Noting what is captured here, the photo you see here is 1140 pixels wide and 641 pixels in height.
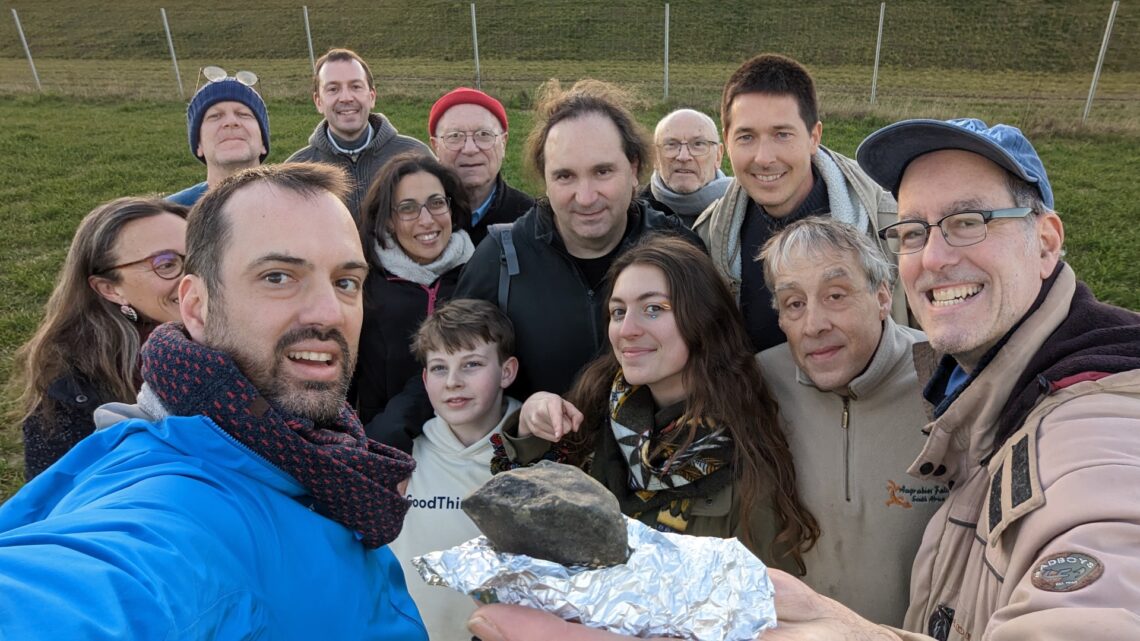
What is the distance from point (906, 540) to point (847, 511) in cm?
20

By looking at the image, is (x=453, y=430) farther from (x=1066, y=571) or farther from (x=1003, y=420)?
(x=1066, y=571)

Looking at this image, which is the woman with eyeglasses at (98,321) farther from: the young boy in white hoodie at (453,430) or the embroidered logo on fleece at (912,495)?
the embroidered logo on fleece at (912,495)

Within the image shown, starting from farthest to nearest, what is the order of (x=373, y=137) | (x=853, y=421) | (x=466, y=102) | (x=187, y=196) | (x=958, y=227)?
(x=373, y=137) < (x=466, y=102) < (x=187, y=196) < (x=853, y=421) < (x=958, y=227)

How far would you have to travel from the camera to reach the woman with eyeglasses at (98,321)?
8.42ft

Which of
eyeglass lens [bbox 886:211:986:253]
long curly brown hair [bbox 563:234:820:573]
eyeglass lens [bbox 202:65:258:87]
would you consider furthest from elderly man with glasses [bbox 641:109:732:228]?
eyeglass lens [bbox 202:65:258:87]

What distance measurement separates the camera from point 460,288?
344 cm

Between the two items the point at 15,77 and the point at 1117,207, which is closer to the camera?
the point at 1117,207

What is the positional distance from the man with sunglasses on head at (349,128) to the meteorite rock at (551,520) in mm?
4254

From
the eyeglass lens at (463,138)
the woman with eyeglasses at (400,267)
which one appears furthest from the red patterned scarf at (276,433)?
the eyeglass lens at (463,138)

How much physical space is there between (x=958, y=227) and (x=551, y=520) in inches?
55.8

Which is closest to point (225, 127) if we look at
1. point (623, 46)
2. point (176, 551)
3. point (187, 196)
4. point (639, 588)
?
point (187, 196)

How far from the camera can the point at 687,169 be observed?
5055 mm

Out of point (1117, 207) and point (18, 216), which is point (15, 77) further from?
point (1117, 207)

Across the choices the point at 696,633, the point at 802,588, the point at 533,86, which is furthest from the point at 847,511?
the point at 533,86
